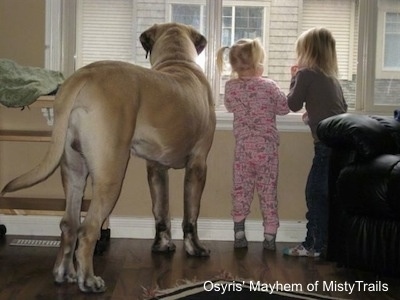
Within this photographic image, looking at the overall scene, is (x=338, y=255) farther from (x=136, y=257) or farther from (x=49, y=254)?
(x=49, y=254)

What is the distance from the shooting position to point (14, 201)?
3.20 m

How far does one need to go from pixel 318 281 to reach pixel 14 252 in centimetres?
144

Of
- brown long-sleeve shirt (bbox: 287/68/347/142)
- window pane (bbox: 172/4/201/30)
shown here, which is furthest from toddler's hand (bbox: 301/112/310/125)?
window pane (bbox: 172/4/201/30)

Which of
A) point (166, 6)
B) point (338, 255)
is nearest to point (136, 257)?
point (338, 255)

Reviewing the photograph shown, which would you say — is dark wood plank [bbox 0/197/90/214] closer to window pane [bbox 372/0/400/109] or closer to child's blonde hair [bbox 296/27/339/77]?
child's blonde hair [bbox 296/27/339/77]

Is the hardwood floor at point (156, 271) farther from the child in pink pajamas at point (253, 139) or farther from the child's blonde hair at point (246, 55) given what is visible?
the child's blonde hair at point (246, 55)

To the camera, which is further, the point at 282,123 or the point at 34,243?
the point at 282,123

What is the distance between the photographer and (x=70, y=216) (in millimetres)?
2463

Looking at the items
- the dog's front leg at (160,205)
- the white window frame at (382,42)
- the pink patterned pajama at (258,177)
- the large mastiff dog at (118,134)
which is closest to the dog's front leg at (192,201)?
the large mastiff dog at (118,134)

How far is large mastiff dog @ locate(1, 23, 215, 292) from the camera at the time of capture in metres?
2.21

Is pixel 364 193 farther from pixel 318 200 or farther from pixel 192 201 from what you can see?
pixel 192 201

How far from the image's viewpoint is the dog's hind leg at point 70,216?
95.7 inches

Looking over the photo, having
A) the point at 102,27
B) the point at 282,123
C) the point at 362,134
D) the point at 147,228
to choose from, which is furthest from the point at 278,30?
the point at 147,228

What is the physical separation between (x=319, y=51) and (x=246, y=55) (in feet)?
1.25
